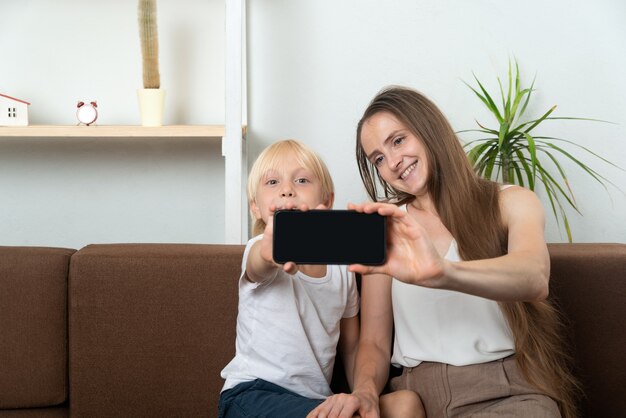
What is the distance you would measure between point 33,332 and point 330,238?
912 mm

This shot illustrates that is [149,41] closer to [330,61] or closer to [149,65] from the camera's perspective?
[149,65]

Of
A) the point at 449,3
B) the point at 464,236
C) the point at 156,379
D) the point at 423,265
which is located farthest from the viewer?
the point at 449,3

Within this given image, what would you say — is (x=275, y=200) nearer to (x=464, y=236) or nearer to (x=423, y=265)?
(x=464, y=236)

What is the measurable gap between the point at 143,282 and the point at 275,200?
0.39 m

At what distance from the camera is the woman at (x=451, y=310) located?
1470 millimetres

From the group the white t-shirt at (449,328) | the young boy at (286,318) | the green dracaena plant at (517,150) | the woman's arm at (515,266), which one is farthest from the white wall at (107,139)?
the woman's arm at (515,266)

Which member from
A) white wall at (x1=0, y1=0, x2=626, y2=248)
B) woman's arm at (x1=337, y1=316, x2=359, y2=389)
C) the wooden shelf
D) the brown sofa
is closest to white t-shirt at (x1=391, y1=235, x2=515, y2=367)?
woman's arm at (x1=337, y1=316, x2=359, y2=389)

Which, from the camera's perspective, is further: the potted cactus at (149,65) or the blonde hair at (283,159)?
the potted cactus at (149,65)

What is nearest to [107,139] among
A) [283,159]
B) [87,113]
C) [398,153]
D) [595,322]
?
[87,113]

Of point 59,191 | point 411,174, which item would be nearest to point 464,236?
point 411,174

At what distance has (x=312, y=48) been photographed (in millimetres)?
2826

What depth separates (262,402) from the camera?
1420mm

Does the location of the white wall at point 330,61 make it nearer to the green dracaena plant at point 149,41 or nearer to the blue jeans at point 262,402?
the green dracaena plant at point 149,41

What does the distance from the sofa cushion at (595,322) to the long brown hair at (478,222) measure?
0.05 meters
